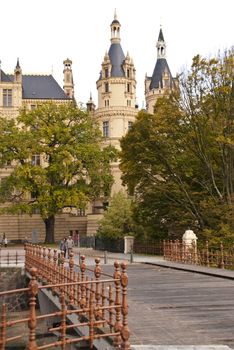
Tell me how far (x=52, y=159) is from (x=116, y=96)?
21063mm

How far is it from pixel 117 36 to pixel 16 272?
53566mm

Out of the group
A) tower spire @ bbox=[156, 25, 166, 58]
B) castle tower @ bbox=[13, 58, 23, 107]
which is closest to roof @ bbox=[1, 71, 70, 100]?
castle tower @ bbox=[13, 58, 23, 107]

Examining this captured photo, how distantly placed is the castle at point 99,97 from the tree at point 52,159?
26.5 ft

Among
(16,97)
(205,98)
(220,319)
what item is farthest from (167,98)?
(16,97)

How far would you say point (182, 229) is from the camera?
123 feet

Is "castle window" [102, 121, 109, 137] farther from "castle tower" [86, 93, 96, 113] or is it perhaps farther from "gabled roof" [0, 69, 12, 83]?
"gabled roof" [0, 69, 12, 83]

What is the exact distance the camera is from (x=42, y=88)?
2847 inches

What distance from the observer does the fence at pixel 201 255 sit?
24172mm

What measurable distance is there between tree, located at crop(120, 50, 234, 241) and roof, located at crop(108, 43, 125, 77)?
36.1 meters

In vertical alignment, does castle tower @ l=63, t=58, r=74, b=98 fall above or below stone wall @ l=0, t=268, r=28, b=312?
above

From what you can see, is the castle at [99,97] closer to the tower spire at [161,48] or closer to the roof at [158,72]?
the roof at [158,72]

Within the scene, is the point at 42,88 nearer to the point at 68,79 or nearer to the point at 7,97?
the point at 7,97

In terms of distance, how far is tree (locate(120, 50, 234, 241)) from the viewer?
32.3 metres

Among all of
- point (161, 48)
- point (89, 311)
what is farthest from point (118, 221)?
point (161, 48)
